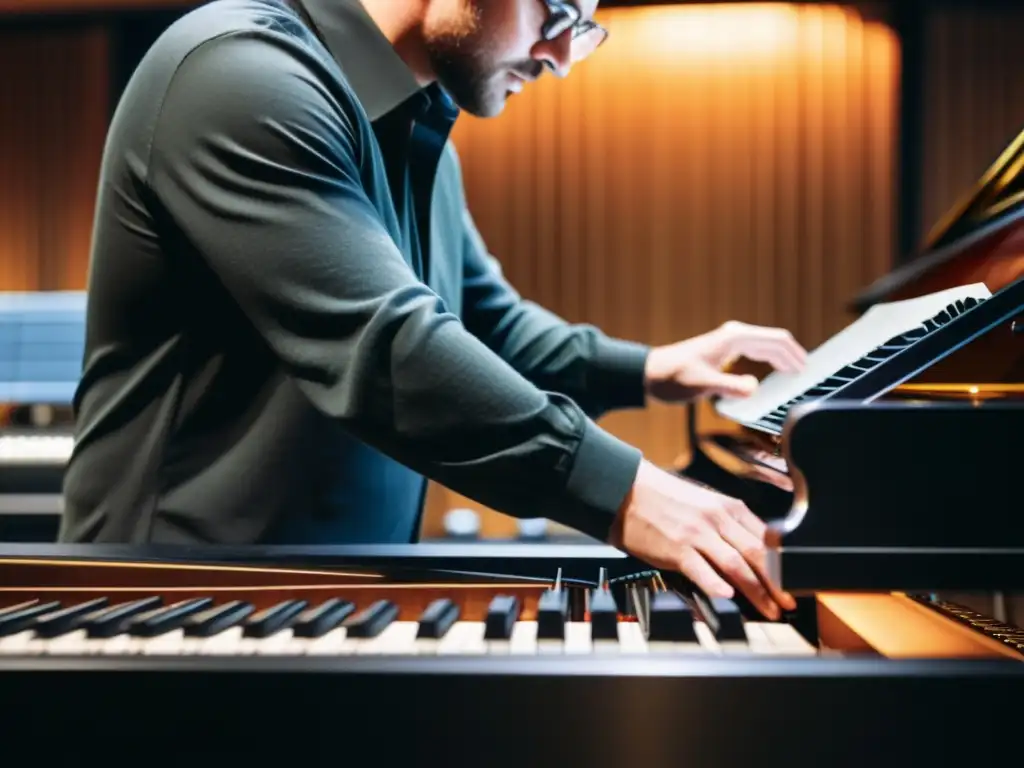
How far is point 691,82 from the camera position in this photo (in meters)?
3.30

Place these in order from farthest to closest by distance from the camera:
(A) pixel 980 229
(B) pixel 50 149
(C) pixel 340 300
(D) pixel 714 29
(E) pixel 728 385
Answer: (B) pixel 50 149
(D) pixel 714 29
(E) pixel 728 385
(A) pixel 980 229
(C) pixel 340 300

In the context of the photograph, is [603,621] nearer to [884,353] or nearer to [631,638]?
[631,638]

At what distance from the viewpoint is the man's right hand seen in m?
0.59

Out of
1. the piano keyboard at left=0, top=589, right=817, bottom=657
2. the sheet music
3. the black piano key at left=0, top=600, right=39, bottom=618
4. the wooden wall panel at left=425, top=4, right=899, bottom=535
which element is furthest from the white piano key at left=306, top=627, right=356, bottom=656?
the wooden wall panel at left=425, top=4, right=899, bottom=535

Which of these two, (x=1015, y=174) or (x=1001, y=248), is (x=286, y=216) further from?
(x=1015, y=174)

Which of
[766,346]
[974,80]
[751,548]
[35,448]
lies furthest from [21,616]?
[974,80]

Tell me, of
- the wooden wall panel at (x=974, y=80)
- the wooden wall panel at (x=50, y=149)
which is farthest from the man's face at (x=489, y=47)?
the wooden wall panel at (x=50, y=149)

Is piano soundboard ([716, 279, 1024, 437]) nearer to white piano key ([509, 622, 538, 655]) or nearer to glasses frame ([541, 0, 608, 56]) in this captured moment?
white piano key ([509, 622, 538, 655])

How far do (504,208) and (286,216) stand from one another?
282 centimetres

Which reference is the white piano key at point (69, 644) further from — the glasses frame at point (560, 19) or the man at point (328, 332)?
the glasses frame at point (560, 19)

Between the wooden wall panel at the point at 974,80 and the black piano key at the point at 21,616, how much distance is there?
321 centimetres

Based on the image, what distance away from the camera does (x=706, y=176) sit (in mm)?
3320

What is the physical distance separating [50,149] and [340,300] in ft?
11.2

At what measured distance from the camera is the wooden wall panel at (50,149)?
136 inches
